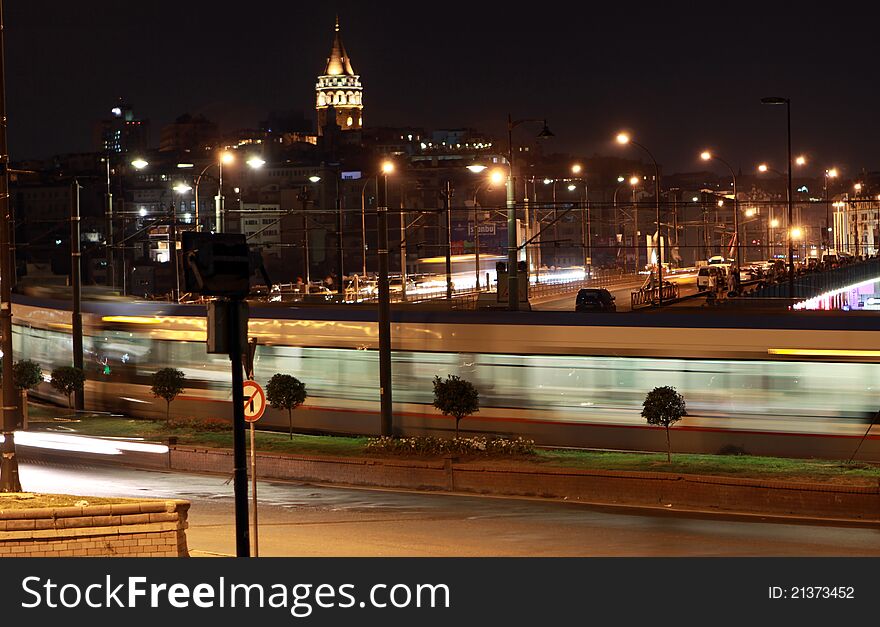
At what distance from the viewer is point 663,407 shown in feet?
68.6

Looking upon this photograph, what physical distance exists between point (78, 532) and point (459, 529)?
6.22 m

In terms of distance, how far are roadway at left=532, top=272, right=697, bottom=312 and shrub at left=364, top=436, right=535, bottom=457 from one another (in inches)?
812

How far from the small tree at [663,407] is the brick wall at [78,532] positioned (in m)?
11.4

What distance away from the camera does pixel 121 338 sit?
101 feet

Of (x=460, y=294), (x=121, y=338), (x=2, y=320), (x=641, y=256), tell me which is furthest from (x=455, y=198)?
(x=2, y=320)

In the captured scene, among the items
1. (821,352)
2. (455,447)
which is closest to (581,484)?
(455,447)

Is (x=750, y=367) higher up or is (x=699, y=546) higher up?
(x=750, y=367)

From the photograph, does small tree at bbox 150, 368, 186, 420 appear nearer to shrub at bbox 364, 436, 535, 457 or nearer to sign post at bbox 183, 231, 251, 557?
shrub at bbox 364, 436, 535, 457

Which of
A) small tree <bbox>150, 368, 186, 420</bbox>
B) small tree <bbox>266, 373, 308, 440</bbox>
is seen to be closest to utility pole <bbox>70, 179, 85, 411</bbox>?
small tree <bbox>150, 368, 186, 420</bbox>

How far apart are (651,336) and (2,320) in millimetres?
10390

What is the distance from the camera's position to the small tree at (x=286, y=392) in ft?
82.3

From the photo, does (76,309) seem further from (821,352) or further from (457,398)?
(821,352)

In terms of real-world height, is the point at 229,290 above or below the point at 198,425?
above

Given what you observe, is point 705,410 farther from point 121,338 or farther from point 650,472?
point 121,338
